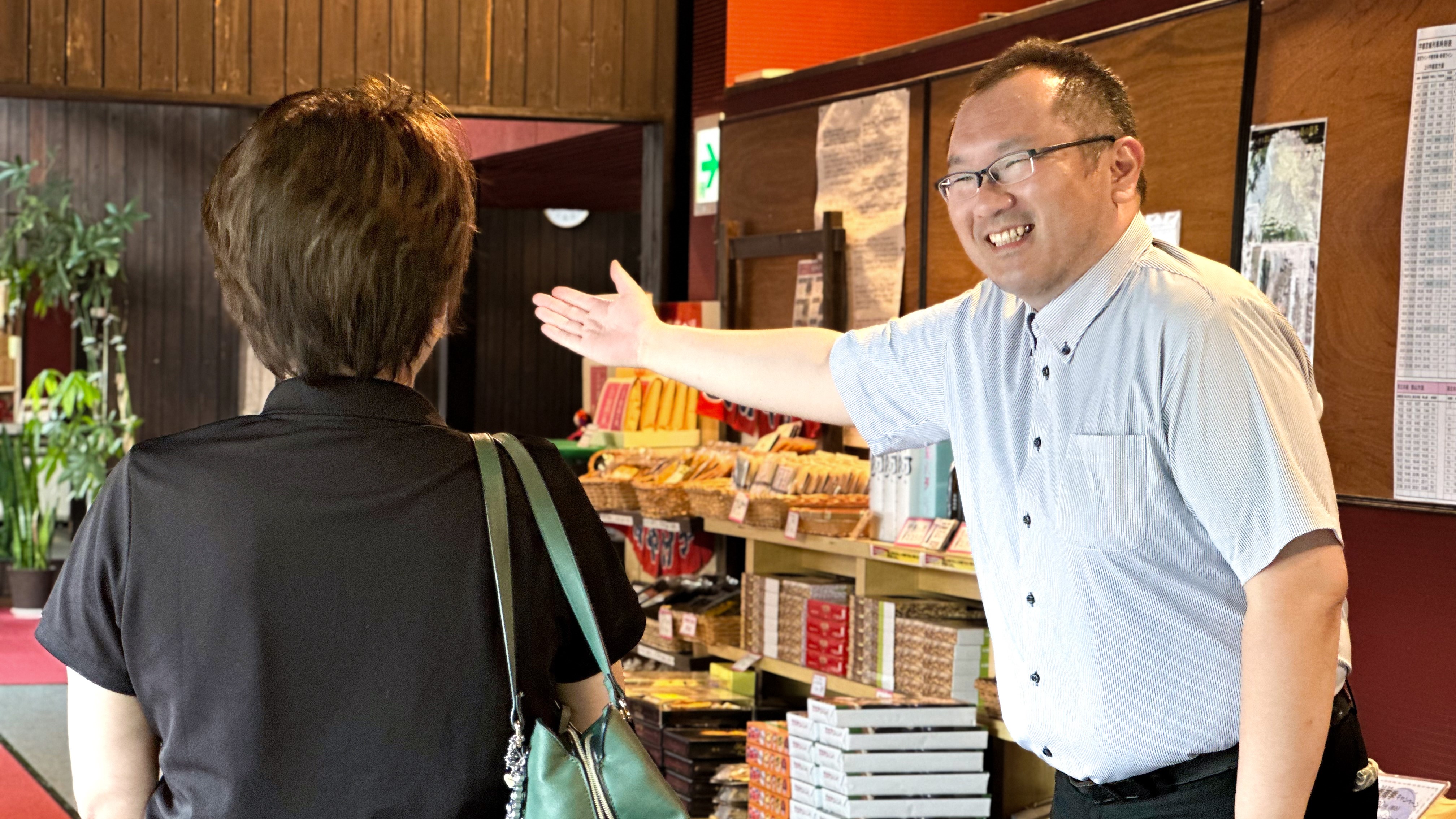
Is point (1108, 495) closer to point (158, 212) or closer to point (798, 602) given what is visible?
point (798, 602)

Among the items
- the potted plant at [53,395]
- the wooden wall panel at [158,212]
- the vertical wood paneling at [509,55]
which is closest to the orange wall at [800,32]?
the vertical wood paneling at [509,55]

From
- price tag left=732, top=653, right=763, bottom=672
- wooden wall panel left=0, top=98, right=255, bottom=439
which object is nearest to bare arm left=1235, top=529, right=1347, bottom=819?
price tag left=732, top=653, right=763, bottom=672

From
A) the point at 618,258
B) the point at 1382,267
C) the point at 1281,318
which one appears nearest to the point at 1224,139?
the point at 1382,267

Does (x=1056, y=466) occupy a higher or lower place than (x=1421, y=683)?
higher

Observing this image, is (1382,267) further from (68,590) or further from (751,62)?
(751,62)

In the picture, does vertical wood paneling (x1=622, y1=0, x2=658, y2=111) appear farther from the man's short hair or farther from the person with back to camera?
the person with back to camera

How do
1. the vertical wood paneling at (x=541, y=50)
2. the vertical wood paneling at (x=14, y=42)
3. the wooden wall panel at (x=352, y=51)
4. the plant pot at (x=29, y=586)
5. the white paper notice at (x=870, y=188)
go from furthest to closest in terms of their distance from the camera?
the plant pot at (x=29, y=586) < the vertical wood paneling at (x=541, y=50) < the wooden wall panel at (x=352, y=51) < the vertical wood paneling at (x=14, y=42) < the white paper notice at (x=870, y=188)

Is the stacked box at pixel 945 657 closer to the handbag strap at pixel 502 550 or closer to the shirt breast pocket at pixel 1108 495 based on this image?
the shirt breast pocket at pixel 1108 495

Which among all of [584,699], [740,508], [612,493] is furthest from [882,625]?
[584,699]

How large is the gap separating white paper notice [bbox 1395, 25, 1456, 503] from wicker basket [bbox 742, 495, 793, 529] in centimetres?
175

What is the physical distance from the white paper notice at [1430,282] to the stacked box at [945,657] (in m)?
1.10

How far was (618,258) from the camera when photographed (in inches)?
520

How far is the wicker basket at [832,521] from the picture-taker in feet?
13.5

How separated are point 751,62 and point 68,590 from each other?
5013 millimetres
